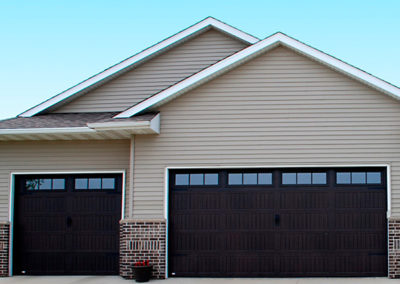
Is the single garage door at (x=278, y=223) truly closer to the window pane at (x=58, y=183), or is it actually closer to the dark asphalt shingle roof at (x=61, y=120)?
the dark asphalt shingle roof at (x=61, y=120)

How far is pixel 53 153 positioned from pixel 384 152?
26.6 feet

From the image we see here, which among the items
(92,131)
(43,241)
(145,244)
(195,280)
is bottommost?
(195,280)

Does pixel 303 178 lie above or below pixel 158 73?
below

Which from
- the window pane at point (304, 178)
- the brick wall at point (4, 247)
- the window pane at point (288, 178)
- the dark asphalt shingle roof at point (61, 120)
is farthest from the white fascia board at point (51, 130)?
the window pane at point (304, 178)

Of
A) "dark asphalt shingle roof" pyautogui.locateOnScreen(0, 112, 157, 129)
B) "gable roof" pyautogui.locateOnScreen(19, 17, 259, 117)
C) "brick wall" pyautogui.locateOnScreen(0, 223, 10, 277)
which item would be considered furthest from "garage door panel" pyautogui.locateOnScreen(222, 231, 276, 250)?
"brick wall" pyautogui.locateOnScreen(0, 223, 10, 277)

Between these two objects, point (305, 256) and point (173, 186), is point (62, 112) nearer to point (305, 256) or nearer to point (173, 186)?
point (173, 186)

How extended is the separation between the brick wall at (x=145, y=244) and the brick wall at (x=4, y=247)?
127 inches

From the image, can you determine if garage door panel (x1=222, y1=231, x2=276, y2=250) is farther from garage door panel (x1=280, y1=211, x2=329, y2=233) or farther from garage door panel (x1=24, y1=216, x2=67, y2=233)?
garage door panel (x1=24, y1=216, x2=67, y2=233)

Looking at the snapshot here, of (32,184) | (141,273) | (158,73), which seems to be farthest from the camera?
(158,73)

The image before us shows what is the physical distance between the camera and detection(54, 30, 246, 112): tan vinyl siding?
14.1m

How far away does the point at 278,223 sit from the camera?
11.8m

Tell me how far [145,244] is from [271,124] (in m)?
4.07

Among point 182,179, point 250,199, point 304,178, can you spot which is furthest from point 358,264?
point 182,179

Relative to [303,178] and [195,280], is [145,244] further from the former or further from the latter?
[303,178]
